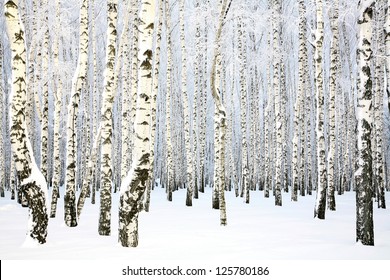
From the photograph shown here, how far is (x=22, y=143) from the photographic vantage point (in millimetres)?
6246

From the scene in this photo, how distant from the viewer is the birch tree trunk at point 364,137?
6.67 metres

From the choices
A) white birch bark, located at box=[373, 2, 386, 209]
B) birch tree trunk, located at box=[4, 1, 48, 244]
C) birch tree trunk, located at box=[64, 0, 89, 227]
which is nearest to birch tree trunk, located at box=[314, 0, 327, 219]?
white birch bark, located at box=[373, 2, 386, 209]

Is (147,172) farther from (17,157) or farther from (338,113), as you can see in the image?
(338,113)

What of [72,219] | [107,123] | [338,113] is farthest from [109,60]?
[338,113]

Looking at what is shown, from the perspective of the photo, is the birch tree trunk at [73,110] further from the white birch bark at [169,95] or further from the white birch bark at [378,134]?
the white birch bark at [378,134]

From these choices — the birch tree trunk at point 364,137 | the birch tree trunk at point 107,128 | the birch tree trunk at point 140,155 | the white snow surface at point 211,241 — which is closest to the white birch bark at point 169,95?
the white snow surface at point 211,241

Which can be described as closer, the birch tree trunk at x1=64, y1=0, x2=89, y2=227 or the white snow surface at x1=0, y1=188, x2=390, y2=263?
the white snow surface at x1=0, y1=188, x2=390, y2=263

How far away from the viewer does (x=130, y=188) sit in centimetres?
616

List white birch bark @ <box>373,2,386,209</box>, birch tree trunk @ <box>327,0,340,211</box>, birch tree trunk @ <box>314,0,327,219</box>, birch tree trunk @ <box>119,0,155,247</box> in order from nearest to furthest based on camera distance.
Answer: birch tree trunk @ <box>119,0,155,247</box>
birch tree trunk @ <box>314,0,327,219</box>
birch tree trunk @ <box>327,0,340,211</box>
white birch bark @ <box>373,2,386,209</box>

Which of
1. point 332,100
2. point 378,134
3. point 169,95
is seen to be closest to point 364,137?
point 332,100

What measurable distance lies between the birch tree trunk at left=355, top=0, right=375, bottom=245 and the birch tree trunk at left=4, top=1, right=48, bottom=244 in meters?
5.78

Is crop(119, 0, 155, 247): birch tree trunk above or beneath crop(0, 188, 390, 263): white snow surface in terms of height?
above

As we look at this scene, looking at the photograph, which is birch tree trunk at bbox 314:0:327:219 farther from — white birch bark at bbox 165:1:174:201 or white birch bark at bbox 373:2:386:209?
white birch bark at bbox 165:1:174:201

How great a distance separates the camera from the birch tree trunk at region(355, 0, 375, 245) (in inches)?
263
